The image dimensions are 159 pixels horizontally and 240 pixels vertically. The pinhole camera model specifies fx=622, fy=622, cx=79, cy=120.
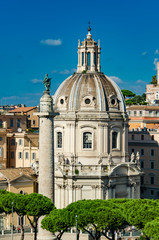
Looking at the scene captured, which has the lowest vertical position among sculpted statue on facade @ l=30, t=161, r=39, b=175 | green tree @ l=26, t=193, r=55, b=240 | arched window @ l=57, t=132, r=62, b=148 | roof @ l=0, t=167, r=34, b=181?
green tree @ l=26, t=193, r=55, b=240

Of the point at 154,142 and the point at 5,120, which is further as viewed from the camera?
the point at 5,120

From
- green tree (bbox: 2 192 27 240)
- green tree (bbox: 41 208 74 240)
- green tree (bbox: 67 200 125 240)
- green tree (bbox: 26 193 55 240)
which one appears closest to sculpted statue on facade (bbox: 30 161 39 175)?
green tree (bbox: 2 192 27 240)

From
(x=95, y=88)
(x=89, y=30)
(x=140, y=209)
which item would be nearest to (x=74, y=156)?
(x=95, y=88)

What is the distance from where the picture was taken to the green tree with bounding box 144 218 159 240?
44006mm

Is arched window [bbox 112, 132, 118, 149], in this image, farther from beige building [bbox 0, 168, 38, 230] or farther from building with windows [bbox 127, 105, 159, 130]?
building with windows [bbox 127, 105, 159, 130]

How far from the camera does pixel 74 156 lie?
2867 inches

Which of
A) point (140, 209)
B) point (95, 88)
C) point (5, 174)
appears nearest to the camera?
point (140, 209)

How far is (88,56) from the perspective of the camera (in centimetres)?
7731

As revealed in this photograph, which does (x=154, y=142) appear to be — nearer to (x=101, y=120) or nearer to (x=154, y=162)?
(x=154, y=162)

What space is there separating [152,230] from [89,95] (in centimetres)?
3103

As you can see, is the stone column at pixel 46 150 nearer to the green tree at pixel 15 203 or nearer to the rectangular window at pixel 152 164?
the green tree at pixel 15 203

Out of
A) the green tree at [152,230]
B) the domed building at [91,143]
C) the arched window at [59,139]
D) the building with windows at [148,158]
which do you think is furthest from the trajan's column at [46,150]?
the building with windows at [148,158]

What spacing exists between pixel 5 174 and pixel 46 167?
672 inches

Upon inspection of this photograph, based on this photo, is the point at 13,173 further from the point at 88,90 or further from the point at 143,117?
the point at 143,117
